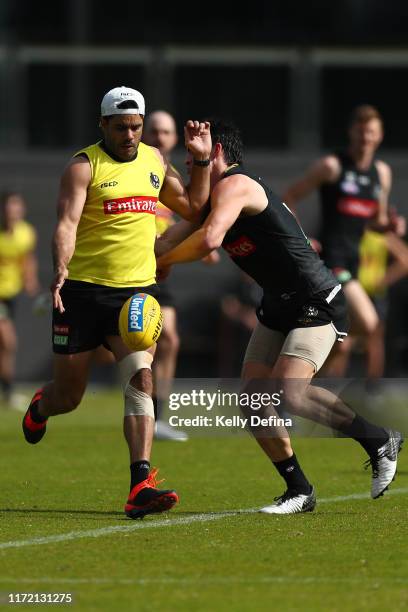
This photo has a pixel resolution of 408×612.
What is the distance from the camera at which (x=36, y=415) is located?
9289mm

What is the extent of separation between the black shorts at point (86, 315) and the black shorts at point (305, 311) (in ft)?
2.32

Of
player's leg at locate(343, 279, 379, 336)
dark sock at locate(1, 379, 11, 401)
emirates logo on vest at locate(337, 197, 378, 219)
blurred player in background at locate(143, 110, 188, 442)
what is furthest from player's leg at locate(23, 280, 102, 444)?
dark sock at locate(1, 379, 11, 401)

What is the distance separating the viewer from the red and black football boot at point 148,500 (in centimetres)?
796

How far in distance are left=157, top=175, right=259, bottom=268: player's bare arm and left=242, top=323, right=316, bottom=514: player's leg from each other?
761 mm

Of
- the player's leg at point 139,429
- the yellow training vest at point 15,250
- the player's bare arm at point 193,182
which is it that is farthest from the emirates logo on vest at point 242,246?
the yellow training vest at point 15,250

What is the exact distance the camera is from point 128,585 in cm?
617

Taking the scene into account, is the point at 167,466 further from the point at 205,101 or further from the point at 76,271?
the point at 205,101

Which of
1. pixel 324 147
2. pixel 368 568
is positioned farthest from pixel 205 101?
pixel 368 568

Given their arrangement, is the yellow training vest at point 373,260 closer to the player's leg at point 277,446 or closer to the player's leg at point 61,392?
the player's leg at point 61,392

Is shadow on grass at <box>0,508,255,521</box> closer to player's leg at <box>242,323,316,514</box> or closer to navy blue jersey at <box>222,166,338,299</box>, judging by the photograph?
player's leg at <box>242,323,316,514</box>

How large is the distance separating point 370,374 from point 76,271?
8.06 meters

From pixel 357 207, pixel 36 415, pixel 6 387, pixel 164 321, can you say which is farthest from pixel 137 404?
pixel 6 387

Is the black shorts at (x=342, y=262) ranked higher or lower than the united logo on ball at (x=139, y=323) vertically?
lower

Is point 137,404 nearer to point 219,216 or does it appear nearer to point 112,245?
point 112,245
